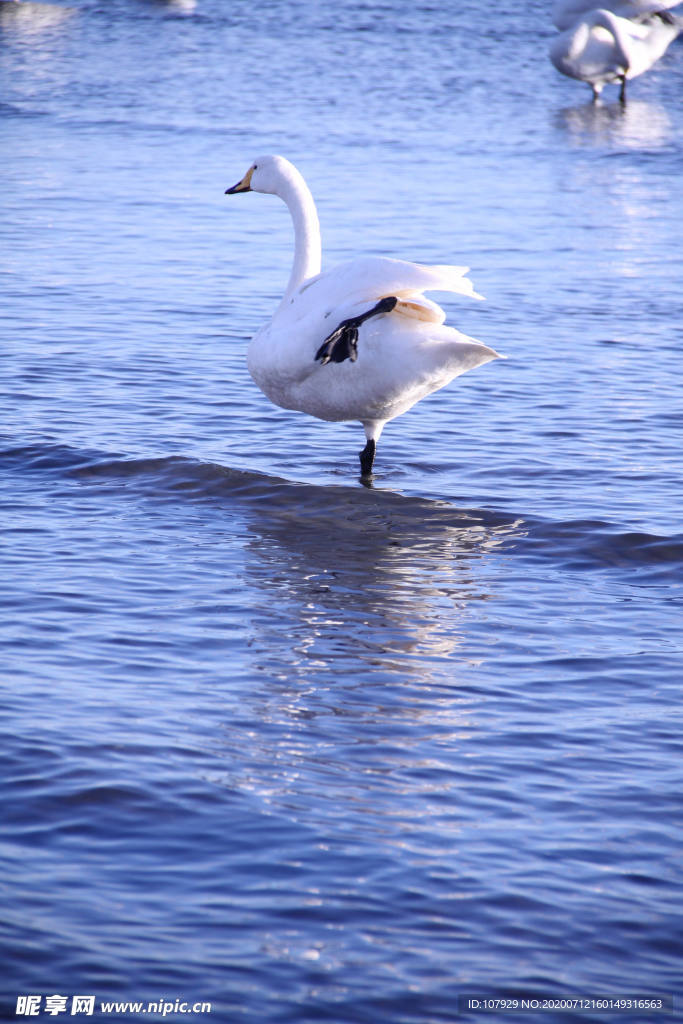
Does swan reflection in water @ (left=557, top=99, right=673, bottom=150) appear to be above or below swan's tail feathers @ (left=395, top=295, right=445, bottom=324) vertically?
above

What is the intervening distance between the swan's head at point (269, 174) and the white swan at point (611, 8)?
65.3 ft

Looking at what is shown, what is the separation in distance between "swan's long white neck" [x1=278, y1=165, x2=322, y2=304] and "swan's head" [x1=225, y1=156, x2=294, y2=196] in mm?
23

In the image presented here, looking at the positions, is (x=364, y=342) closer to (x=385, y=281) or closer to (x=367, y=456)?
(x=385, y=281)

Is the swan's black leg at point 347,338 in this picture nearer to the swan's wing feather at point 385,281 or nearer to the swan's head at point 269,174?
the swan's wing feather at point 385,281

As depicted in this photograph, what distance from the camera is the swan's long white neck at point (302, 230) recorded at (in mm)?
8234

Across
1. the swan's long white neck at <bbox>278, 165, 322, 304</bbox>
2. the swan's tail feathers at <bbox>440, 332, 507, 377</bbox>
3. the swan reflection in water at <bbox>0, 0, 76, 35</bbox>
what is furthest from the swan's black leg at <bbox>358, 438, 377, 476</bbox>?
the swan reflection in water at <bbox>0, 0, 76, 35</bbox>

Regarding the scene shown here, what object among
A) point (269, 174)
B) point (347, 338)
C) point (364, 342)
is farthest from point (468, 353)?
point (269, 174)

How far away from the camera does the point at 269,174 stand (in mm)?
8484

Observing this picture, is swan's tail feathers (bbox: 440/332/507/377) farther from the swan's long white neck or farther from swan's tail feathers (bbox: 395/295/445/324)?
the swan's long white neck

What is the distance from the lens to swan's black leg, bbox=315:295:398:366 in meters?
7.11

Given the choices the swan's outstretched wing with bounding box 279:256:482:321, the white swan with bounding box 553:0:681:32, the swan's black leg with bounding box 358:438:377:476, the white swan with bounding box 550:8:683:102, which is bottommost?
the swan's black leg with bounding box 358:438:377:476

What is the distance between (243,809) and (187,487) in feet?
12.3

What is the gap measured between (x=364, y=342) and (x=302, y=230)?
1.30 metres

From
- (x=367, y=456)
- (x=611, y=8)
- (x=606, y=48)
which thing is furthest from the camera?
(x=611, y=8)
